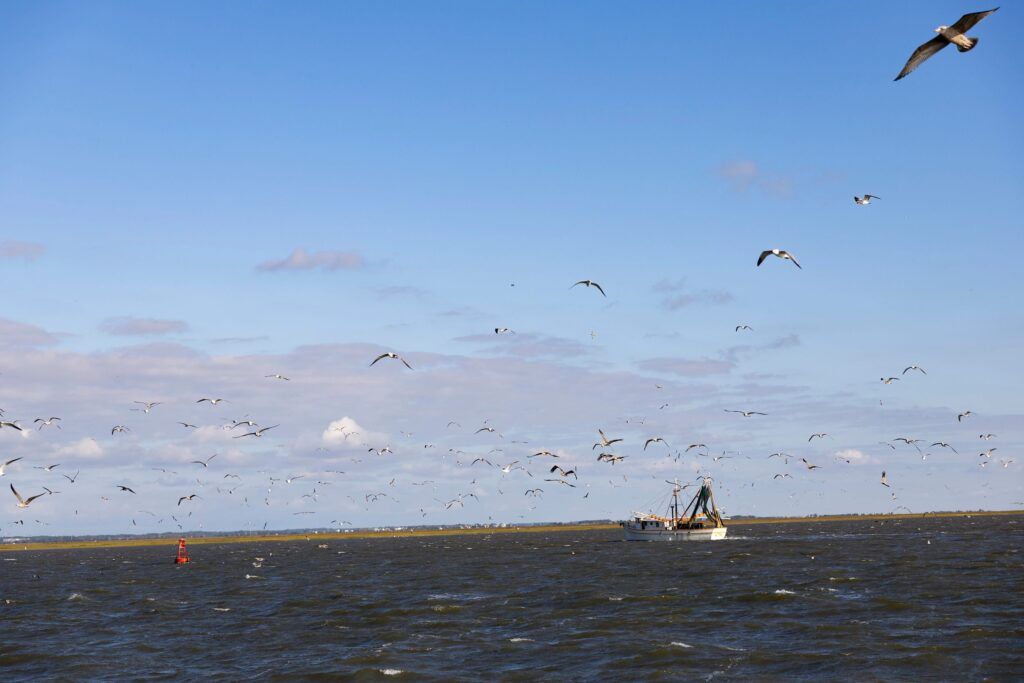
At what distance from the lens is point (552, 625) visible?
48562 millimetres

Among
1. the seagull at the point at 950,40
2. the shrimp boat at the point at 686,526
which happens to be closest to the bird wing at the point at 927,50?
the seagull at the point at 950,40

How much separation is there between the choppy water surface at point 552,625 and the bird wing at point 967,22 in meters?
22.1

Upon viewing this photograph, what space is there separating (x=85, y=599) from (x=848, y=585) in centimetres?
5501

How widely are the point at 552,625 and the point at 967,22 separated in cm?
3588

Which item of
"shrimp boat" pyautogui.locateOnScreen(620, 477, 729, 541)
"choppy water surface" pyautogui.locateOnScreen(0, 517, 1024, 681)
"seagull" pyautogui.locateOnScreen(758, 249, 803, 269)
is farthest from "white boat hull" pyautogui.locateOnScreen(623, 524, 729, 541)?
"seagull" pyautogui.locateOnScreen(758, 249, 803, 269)

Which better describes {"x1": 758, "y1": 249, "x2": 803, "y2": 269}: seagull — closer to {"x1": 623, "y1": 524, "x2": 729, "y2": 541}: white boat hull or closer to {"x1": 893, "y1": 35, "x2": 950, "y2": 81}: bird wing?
{"x1": 893, "y1": 35, "x2": 950, "y2": 81}: bird wing

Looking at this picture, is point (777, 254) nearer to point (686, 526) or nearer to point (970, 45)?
point (970, 45)

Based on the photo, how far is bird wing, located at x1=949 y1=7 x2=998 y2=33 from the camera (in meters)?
19.5

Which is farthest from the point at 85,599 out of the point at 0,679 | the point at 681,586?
the point at 681,586

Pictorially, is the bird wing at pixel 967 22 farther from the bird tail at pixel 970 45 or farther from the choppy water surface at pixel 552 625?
the choppy water surface at pixel 552 625

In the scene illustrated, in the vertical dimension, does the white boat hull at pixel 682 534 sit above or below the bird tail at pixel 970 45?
below

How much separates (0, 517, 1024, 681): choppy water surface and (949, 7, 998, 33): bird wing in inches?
869

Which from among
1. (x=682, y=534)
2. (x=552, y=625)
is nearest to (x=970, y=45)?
(x=552, y=625)

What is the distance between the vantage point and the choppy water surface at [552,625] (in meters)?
37.1
